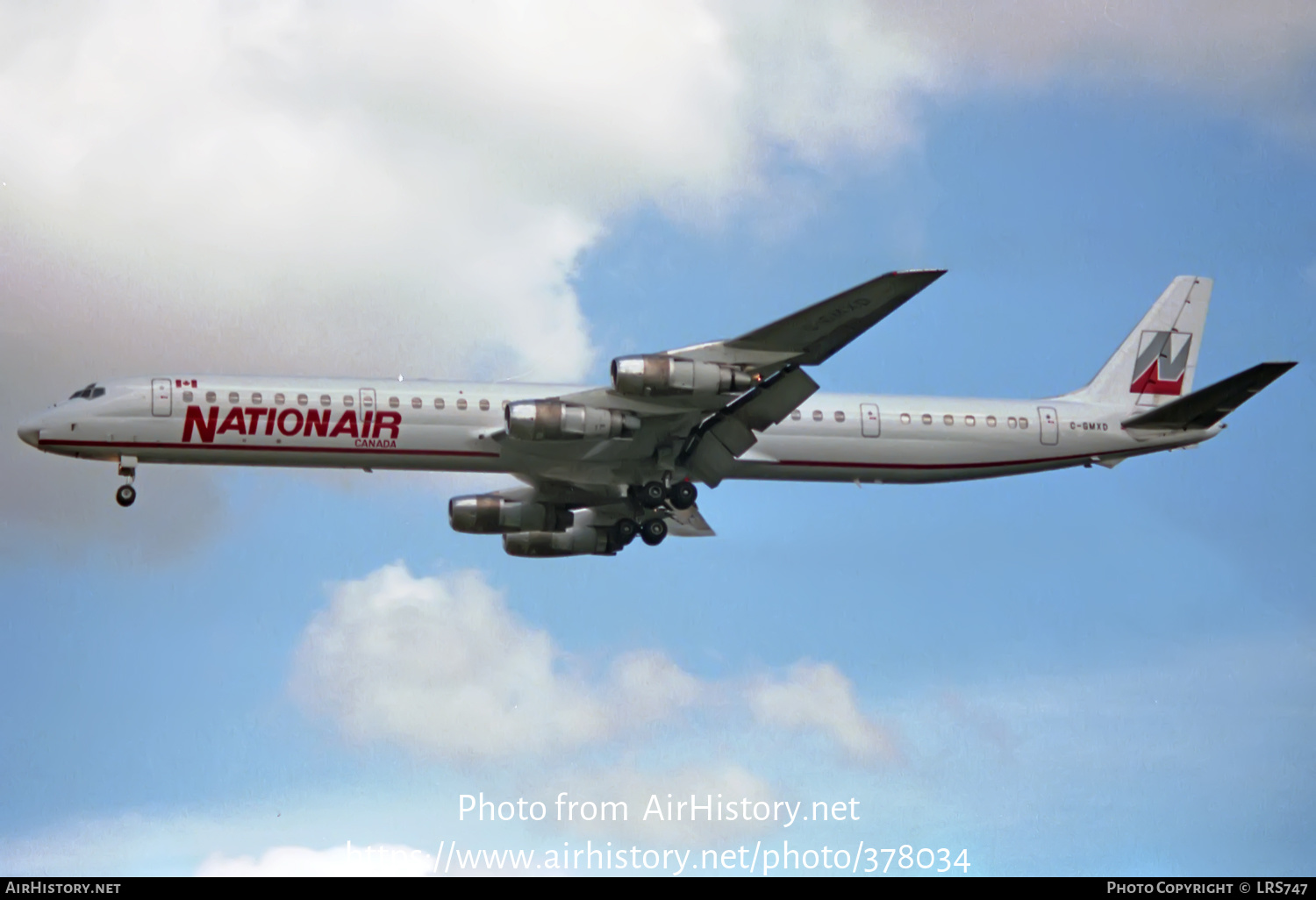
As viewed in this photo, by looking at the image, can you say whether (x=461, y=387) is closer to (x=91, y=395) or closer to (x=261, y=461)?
(x=261, y=461)

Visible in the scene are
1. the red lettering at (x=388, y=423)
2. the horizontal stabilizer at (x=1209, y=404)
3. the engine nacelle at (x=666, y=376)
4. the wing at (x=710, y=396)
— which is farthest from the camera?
the horizontal stabilizer at (x=1209, y=404)

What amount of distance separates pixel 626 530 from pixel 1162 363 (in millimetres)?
19368

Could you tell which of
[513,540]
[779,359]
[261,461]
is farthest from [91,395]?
[779,359]

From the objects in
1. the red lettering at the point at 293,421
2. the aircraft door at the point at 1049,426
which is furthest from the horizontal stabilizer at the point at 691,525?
the red lettering at the point at 293,421

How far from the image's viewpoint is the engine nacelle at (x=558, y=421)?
173 feet

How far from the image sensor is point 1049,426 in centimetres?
6088

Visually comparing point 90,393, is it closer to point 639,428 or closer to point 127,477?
point 127,477

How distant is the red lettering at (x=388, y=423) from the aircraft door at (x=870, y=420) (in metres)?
14.3

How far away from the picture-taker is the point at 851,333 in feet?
170

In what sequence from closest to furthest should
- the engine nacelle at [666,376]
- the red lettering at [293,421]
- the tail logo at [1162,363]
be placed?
the engine nacelle at [666,376], the red lettering at [293,421], the tail logo at [1162,363]

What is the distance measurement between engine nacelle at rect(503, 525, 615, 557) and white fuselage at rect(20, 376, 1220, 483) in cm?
461

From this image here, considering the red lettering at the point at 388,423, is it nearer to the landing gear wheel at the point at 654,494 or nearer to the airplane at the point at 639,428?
the airplane at the point at 639,428

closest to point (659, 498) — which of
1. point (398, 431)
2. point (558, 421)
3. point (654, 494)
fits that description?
point (654, 494)

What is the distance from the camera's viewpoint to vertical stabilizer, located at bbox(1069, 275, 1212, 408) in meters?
63.2
